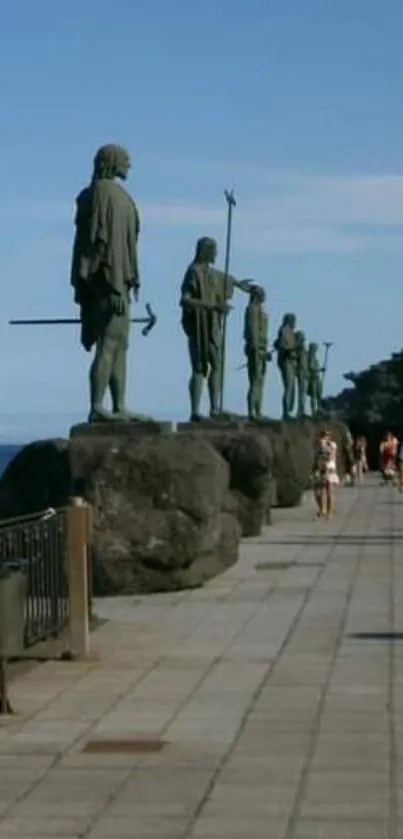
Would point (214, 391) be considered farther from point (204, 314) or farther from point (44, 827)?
point (44, 827)

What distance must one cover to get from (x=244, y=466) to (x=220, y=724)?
15.9 metres

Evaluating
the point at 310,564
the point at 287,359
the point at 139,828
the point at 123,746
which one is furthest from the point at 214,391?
the point at 139,828

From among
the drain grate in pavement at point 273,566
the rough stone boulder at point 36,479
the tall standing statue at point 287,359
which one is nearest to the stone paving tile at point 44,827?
the rough stone boulder at point 36,479

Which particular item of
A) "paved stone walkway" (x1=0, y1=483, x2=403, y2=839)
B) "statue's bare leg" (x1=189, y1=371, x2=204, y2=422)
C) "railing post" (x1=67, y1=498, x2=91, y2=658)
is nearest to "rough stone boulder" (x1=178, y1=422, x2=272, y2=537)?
"statue's bare leg" (x1=189, y1=371, x2=204, y2=422)

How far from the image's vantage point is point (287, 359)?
1841 inches

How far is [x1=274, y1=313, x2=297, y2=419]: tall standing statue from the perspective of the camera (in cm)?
4641

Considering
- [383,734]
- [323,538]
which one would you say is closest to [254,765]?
[383,734]

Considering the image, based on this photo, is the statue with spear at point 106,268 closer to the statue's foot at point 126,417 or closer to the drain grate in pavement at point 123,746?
the statue's foot at point 126,417

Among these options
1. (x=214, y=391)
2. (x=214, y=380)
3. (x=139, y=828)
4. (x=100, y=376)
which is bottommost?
(x=139, y=828)

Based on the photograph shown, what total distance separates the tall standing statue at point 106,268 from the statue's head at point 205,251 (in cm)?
735

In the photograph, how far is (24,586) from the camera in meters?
12.7

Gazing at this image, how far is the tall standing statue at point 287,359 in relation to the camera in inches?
1827

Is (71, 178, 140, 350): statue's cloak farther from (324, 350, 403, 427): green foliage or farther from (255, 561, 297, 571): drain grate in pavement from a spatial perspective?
(324, 350, 403, 427): green foliage

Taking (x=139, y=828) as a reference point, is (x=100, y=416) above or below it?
above
